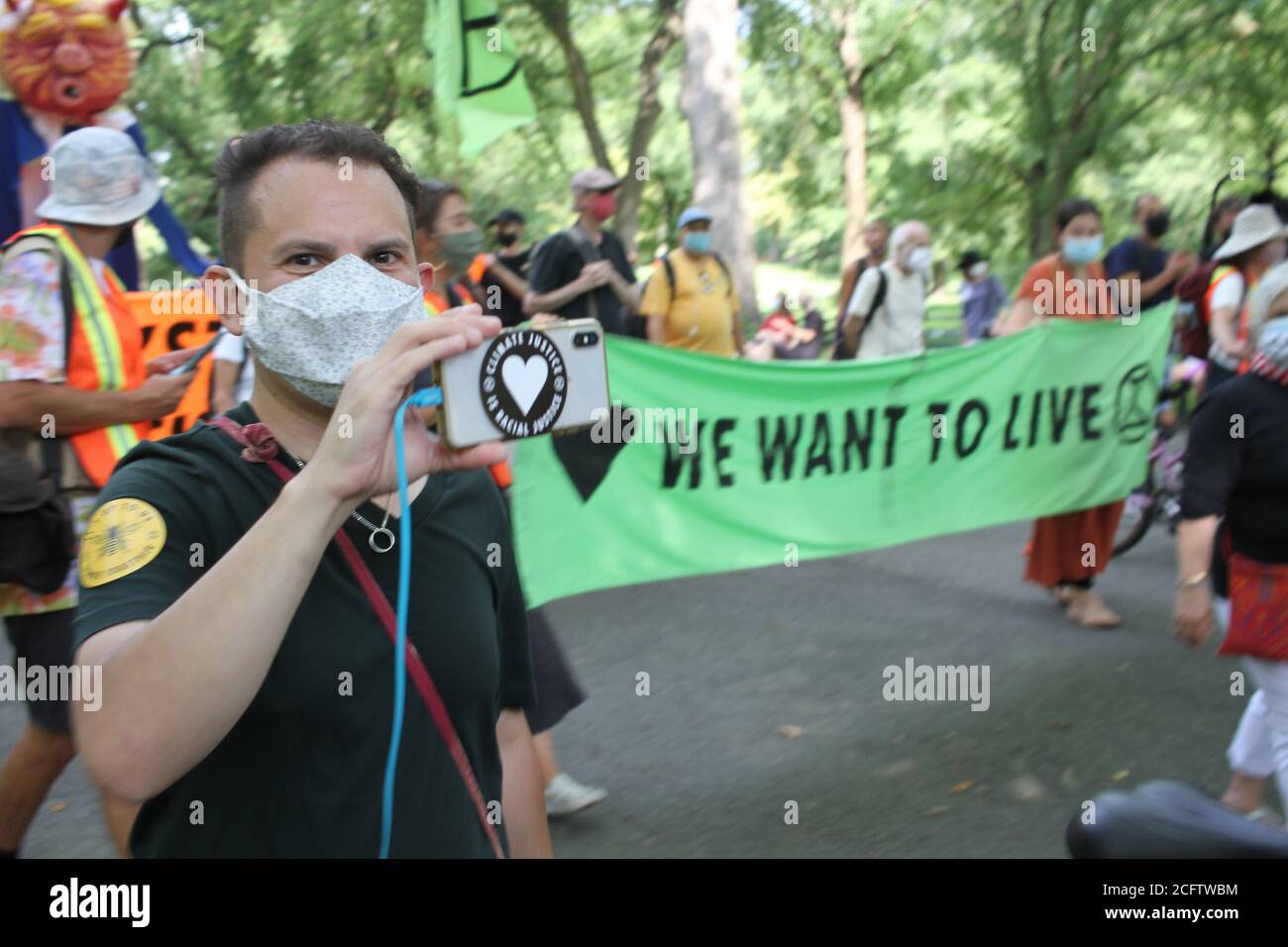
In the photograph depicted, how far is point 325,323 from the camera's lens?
162 centimetres

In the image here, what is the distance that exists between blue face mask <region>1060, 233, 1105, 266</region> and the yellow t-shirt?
243 cm

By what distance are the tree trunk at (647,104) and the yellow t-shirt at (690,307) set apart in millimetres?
15143

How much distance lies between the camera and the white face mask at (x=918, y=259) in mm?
9219

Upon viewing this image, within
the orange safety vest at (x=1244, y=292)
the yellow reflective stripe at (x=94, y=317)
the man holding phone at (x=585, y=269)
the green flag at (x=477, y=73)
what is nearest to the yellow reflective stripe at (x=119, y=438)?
the yellow reflective stripe at (x=94, y=317)

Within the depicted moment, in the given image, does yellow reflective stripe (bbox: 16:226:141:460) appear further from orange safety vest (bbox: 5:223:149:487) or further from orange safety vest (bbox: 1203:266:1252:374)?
orange safety vest (bbox: 1203:266:1252:374)

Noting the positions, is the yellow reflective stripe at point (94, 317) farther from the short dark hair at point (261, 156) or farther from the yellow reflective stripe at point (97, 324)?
the short dark hair at point (261, 156)

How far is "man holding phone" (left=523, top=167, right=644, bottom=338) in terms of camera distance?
8.02 meters

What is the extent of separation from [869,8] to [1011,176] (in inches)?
174

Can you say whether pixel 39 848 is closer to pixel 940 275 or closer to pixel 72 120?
pixel 72 120

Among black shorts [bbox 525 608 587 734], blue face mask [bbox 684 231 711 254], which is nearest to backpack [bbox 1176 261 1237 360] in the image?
blue face mask [bbox 684 231 711 254]

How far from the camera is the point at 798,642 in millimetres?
6703

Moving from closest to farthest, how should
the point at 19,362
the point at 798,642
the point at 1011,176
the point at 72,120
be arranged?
the point at 19,362, the point at 72,120, the point at 798,642, the point at 1011,176

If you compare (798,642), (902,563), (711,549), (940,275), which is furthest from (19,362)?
(940,275)

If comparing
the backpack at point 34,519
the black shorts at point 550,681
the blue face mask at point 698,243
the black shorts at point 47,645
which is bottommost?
the black shorts at point 550,681
